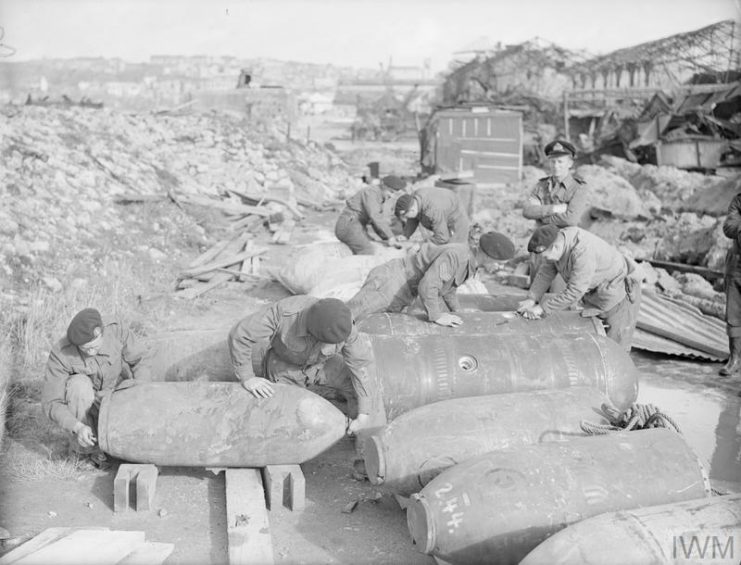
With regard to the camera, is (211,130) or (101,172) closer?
(101,172)

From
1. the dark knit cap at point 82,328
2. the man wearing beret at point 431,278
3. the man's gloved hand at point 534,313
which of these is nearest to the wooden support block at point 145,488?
the dark knit cap at point 82,328

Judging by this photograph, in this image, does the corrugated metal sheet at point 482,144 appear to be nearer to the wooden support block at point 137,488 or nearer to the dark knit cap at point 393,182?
the dark knit cap at point 393,182

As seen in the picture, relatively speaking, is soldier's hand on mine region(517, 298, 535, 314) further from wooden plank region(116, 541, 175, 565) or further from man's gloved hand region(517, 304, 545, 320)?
wooden plank region(116, 541, 175, 565)

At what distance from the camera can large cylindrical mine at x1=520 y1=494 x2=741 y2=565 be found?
3.33 meters

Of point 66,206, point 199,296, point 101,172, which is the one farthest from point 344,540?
point 101,172

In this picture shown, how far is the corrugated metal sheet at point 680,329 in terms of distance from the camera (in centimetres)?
750

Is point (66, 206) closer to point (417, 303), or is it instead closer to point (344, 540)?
point (417, 303)

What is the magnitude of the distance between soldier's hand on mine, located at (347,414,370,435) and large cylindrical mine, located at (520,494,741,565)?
1.61 m

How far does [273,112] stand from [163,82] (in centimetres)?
5433

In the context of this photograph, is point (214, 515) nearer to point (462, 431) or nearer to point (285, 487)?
point (285, 487)

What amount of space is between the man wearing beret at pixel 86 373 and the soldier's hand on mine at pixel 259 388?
0.96m

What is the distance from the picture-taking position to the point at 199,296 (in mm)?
9406

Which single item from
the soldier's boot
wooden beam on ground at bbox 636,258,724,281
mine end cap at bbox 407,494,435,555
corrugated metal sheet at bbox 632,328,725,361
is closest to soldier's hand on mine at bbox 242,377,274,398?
mine end cap at bbox 407,494,435,555

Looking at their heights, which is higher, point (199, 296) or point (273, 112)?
point (273, 112)
